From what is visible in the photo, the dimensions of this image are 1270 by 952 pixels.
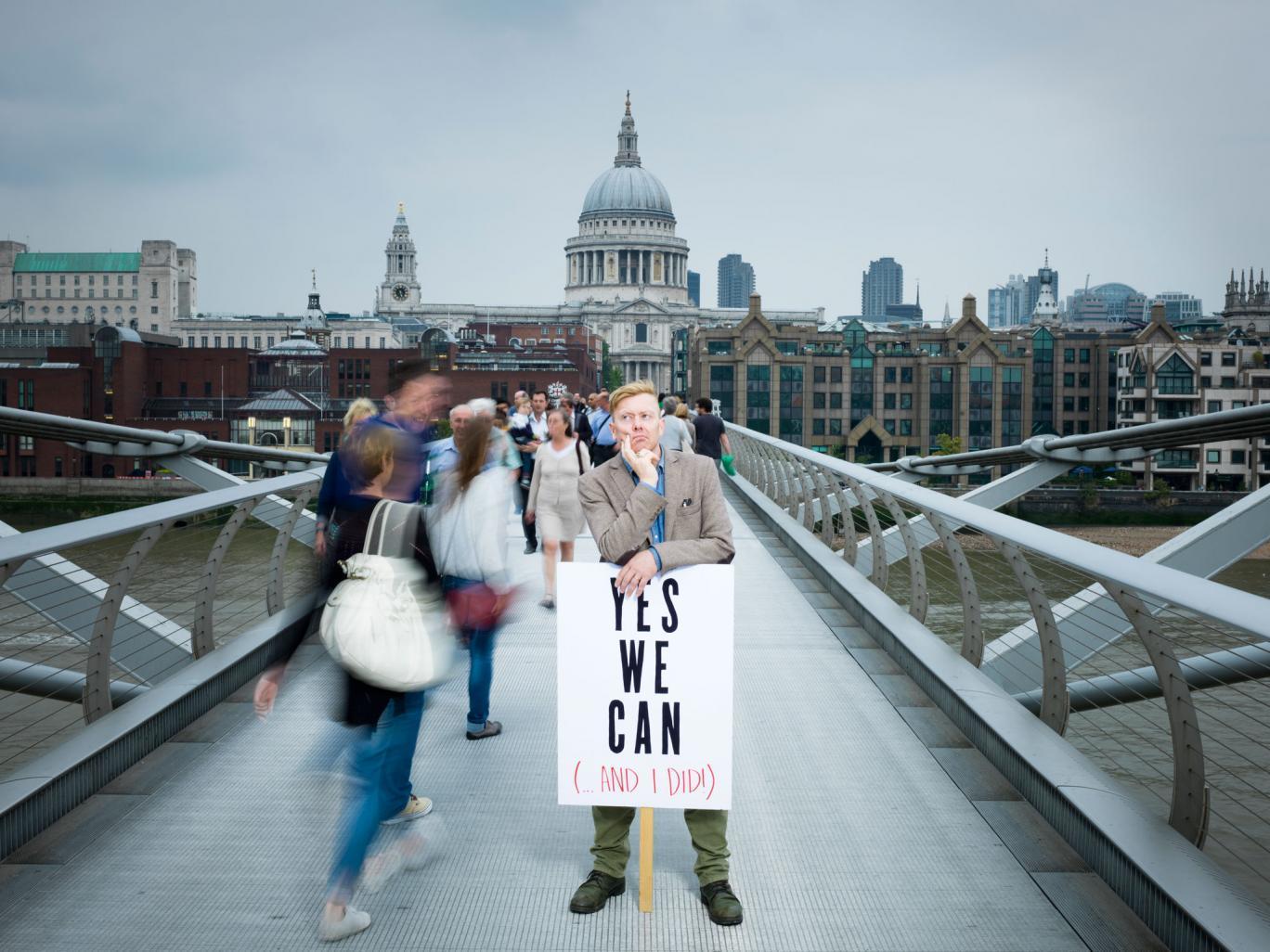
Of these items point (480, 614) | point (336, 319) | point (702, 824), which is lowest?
point (702, 824)

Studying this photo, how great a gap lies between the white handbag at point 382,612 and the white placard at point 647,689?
1.48ft

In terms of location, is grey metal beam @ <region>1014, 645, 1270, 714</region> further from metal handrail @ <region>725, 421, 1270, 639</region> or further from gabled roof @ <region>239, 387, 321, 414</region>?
gabled roof @ <region>239, 387, 321, 414</region>

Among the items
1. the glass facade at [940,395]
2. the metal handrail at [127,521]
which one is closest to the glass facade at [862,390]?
the glass facade at [940,395]

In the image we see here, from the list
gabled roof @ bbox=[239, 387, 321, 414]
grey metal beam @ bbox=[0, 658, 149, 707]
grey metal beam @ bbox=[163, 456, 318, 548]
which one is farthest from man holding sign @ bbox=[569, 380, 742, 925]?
gabled roof @ bbox=[239, 387, 321, 414]

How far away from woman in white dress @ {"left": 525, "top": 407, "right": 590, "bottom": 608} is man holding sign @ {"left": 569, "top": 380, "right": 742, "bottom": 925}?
4.62 meters

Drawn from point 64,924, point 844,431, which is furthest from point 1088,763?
point 844,431

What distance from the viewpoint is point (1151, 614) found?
3990 mm

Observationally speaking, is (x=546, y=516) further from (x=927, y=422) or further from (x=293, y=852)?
(x=927, y=422)

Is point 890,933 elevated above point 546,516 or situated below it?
below

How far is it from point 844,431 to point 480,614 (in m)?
87.8

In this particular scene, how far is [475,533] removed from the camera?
548 cm

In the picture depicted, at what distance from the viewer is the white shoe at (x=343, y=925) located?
12.6ft

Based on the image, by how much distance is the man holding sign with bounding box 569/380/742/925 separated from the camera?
393cm

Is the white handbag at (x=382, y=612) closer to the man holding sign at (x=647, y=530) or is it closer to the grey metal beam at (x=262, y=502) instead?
the man holding sign at (x=647, y=530)
